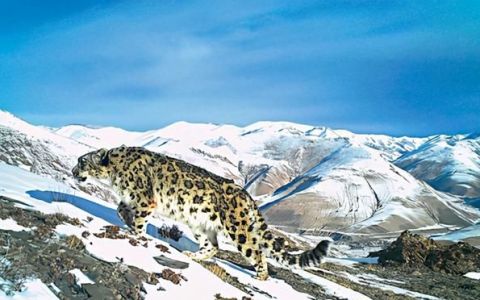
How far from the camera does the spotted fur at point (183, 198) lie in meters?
13.2

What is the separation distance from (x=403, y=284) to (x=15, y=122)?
97499 millimetres

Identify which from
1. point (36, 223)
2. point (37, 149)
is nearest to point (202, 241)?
point (36, 223)

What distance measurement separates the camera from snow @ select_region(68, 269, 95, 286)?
8922 millimetres

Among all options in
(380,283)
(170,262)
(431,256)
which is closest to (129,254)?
(170,262)

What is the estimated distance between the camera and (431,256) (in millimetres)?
37312

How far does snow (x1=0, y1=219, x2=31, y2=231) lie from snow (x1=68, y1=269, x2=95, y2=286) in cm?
188

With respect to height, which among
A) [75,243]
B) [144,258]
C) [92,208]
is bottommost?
[144,258]

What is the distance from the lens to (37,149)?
279 ft

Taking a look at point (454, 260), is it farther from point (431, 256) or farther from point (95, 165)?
point (95, 165)

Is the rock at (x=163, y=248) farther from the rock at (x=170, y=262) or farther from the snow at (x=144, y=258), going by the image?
the rock at (x=170, y=262)

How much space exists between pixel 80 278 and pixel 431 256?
109ft

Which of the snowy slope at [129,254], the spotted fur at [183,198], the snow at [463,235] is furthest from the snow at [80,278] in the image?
the snow at [463,235]

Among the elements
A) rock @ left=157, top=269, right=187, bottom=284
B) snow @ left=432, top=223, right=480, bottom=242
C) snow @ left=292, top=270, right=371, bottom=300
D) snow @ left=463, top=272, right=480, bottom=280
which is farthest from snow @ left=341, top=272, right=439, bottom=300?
snow @ left=432, top=223, right=480, bottom=242

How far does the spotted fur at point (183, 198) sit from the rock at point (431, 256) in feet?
84.0
